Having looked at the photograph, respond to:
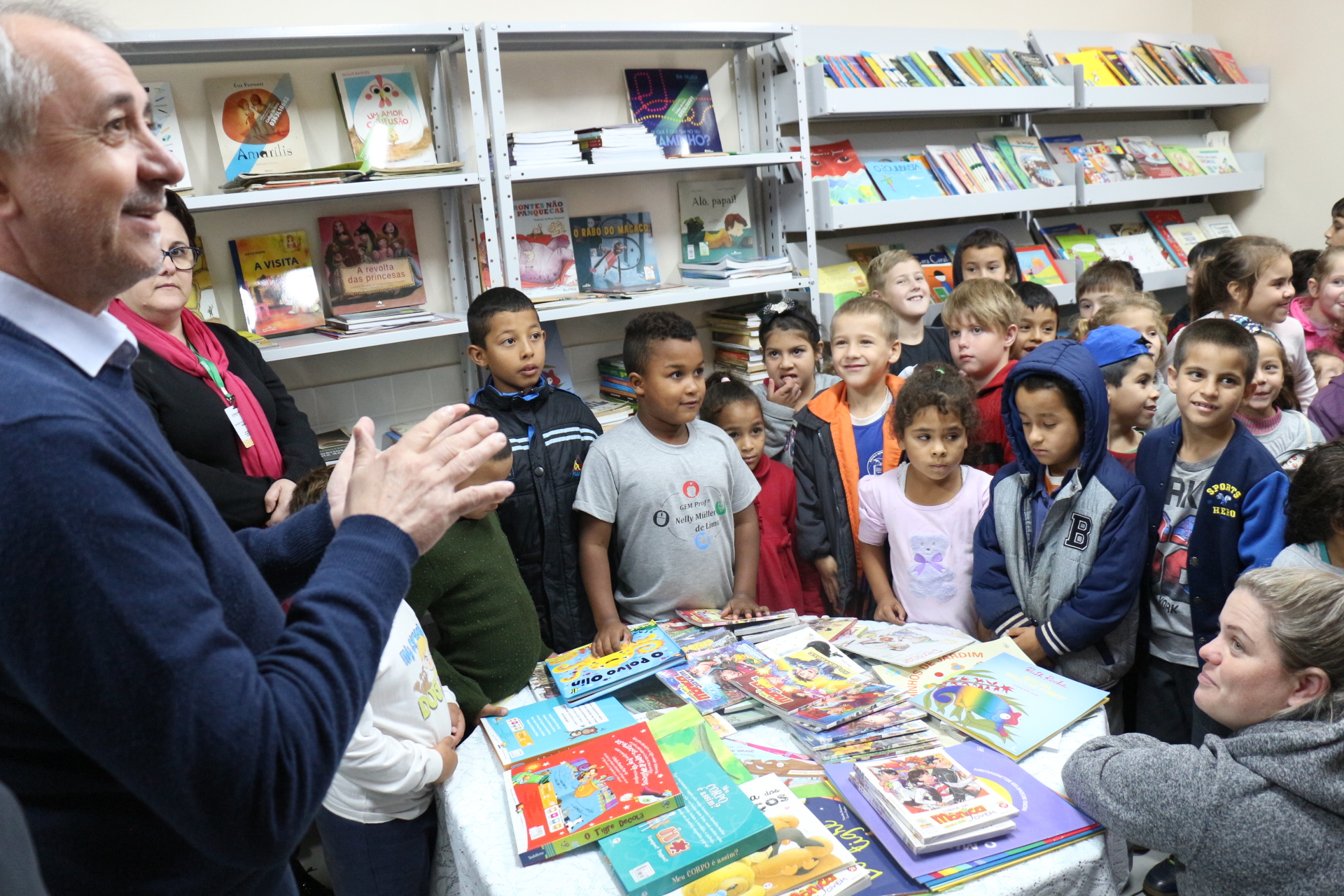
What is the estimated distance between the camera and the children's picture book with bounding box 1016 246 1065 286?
163 inches

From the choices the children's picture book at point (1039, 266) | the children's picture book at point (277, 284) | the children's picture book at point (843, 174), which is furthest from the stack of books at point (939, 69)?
the children's picture book at point (277, 284)

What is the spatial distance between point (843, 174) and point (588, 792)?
3.14m

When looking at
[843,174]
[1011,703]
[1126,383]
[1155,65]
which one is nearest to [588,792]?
[1011,703]

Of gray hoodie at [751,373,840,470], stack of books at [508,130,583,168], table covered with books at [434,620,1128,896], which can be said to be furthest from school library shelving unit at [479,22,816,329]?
table covered with books at [434,620,1128,896]

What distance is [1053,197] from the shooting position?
4.17 meters

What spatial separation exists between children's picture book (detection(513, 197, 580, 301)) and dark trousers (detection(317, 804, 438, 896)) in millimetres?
2070

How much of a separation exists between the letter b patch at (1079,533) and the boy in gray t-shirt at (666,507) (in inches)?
30.2

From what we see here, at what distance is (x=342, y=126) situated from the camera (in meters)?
3.01

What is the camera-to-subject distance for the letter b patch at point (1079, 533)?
2031 mm

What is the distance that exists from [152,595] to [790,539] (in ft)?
7.09

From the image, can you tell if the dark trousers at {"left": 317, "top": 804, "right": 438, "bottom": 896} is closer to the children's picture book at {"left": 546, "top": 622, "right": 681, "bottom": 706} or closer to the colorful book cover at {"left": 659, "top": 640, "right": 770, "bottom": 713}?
the children's picture book at {"left": 546, "top": 622, "right": 681, "bottom": 706}

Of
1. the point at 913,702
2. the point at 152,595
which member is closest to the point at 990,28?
the point at 913,702

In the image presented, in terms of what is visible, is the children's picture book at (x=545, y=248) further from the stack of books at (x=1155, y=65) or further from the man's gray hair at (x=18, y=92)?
the stack of books at (x=1155, y=65)

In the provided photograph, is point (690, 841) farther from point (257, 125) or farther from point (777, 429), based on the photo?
point (257, 125)
